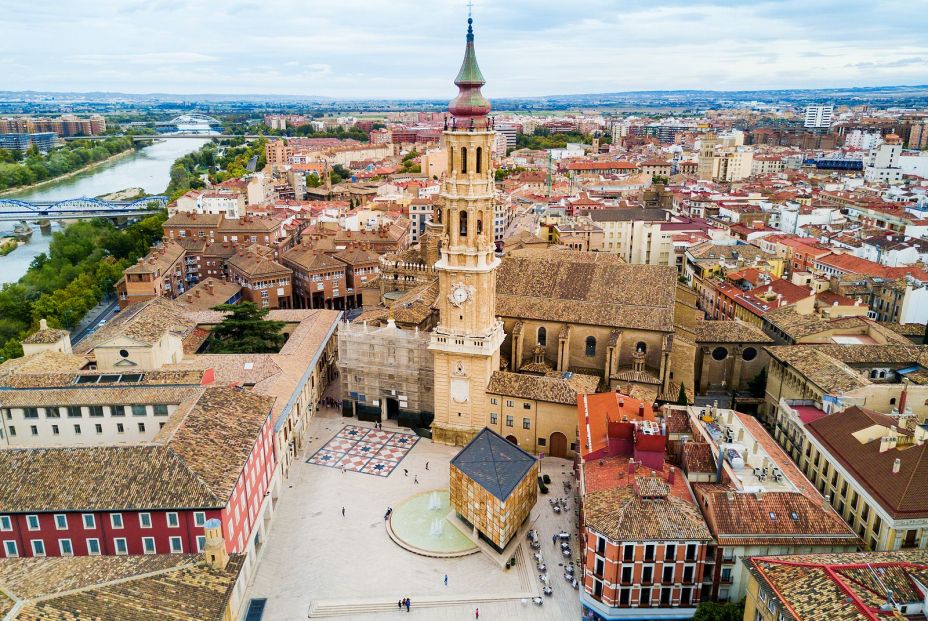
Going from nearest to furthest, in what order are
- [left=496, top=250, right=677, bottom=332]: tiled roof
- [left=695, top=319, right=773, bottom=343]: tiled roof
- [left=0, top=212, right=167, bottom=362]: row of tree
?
[left=496, top=250, right=677, bottom=332]: tiled roof
[left=695, top=319, right=773, bottom=343]: tiled roof
[left=0, top=212, right=167, bottom=362]: row of tree

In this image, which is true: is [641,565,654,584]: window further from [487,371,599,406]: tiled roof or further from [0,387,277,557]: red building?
[0,387,277,557]: red building

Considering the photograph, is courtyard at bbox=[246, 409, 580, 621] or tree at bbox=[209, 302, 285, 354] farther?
tree at bbox=[209, 302, 285, 354]

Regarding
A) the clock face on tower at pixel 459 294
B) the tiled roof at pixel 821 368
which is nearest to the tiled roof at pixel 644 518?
the tiled roof at pixel 821 368

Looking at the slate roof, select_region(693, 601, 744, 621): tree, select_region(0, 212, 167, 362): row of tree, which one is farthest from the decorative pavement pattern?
select_region(0, 212, 167, 362): row of tree

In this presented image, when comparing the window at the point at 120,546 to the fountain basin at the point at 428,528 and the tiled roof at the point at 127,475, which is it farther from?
the fountain basin at the point at 428,528

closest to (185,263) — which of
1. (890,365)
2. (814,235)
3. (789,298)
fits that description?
(789,298)

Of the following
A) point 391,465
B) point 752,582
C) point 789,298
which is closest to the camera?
point 752,582

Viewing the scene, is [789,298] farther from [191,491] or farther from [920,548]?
[191,491]
